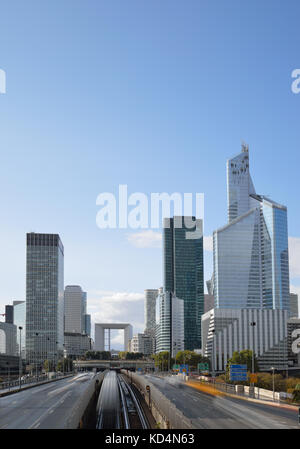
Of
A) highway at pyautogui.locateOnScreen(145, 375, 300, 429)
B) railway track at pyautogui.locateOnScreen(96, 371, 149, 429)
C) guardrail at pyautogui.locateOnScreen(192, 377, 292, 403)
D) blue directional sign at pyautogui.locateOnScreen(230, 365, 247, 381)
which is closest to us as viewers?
highway at pyautogui.locateOnScreen(145, 375, 300, 429)

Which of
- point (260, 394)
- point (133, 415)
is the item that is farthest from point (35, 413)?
point (260, 394)

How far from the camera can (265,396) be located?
88000mm

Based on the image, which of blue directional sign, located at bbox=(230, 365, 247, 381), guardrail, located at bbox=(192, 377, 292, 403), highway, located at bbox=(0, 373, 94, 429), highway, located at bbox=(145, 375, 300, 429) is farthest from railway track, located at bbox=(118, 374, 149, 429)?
guardrail, located at bbox=(192, 377, 292, 403)

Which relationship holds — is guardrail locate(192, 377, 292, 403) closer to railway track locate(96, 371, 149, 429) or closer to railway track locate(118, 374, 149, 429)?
railway track locate(118, 374, 149, 429)

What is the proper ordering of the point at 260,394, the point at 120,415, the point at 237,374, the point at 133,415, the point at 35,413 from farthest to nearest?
the point at 237,374 → the point at 260,394 → the point at 133,415 → the point at 120,415 → the point at 35,413

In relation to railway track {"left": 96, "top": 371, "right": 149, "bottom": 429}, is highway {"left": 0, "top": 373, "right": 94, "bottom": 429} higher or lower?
higher

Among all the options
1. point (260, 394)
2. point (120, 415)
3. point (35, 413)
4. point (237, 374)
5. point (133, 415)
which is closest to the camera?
point (35, 413)

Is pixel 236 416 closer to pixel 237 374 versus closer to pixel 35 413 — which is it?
pixel 35 413

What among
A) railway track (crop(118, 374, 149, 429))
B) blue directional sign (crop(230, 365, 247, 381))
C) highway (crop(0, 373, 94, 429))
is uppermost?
highway (crop(0, 373, 94, 429))

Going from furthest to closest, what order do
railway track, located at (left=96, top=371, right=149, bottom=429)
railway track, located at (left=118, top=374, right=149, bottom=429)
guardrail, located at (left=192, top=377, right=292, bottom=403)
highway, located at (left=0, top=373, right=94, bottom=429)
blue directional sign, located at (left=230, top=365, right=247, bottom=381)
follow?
blue directional sign, located at (left=230, top=365, right=247, bottom=381), guardrail, located at (left=192, top=377, right=292, bottom=403), railway track, located at (left=118, top=374, right=149, bottom=429), railway track, located at (left=96, top=371, right=149, bottom=429), highway, located at (left=0, top=373, right=94, bottom=429)
